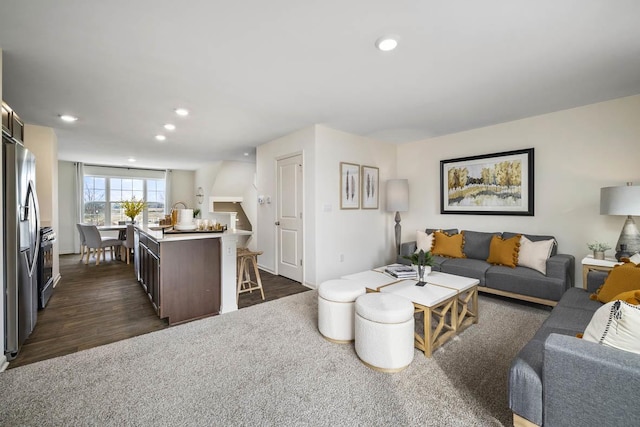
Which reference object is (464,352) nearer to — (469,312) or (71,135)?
(469,312)

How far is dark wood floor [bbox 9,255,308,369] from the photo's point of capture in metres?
2.39

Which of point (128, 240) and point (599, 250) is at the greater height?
point (599, 250)

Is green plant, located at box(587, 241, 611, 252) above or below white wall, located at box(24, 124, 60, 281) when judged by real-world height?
below

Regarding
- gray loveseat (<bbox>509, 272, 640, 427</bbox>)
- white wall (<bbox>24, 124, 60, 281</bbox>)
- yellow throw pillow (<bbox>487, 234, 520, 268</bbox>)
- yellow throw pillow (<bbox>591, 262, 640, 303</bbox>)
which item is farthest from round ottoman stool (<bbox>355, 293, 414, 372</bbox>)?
white wall (<bbox>24, 124, 60, 281</bbox>)

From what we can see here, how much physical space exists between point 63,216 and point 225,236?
6.83m

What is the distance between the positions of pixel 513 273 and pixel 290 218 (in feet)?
9.93

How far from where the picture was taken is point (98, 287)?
4.08 metres

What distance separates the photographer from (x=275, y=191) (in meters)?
4.74

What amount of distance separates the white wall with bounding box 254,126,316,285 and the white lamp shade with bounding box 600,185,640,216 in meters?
3.18

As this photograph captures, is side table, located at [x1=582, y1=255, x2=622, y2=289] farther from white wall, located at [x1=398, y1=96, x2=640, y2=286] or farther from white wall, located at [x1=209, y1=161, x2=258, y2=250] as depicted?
white wall, located at [x1=209, y1=161, x2=258, y2=250]

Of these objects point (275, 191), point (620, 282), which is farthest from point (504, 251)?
point (275, 191)

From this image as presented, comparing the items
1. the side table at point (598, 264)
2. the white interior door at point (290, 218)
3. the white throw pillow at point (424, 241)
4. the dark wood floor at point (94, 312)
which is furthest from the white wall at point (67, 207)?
the side table at point (598, 264)

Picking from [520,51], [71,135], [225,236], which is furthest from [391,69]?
[71,135]

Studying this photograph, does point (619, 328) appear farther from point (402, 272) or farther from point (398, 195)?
point (398, 195)
